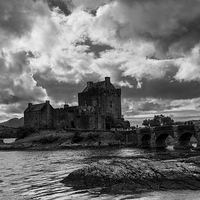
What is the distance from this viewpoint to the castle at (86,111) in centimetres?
9769

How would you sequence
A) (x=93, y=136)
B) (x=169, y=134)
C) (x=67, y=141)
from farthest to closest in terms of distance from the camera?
(x=67, y=141), (x=93, y=136), (x=169, y=134)

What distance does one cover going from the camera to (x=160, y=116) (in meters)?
148

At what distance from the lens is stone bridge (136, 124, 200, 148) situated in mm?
61156

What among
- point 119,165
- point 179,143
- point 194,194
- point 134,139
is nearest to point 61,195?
point 119,165

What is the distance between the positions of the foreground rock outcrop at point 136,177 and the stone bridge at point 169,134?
1580 inches

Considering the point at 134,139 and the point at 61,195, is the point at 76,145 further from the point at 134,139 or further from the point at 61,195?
the point at 61,195

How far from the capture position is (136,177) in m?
19.0

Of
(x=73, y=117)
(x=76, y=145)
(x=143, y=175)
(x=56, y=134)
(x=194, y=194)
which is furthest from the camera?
(x=73, y=117)

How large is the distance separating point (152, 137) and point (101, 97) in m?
41.0

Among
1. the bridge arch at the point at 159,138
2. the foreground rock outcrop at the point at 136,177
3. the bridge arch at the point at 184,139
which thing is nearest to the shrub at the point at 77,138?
the bridge arch at the point at 159,138

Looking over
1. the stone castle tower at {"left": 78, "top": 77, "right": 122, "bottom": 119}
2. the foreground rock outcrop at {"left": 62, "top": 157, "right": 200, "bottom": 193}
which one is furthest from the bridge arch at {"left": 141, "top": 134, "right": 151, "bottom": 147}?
the foreground rock outcrop at {"left": 62, "top": 157, "right": 200, "bottom": 193}

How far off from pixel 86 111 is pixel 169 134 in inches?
1450

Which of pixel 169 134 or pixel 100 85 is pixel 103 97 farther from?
pixel 169 134

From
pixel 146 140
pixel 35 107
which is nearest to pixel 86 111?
pixel 35 107
